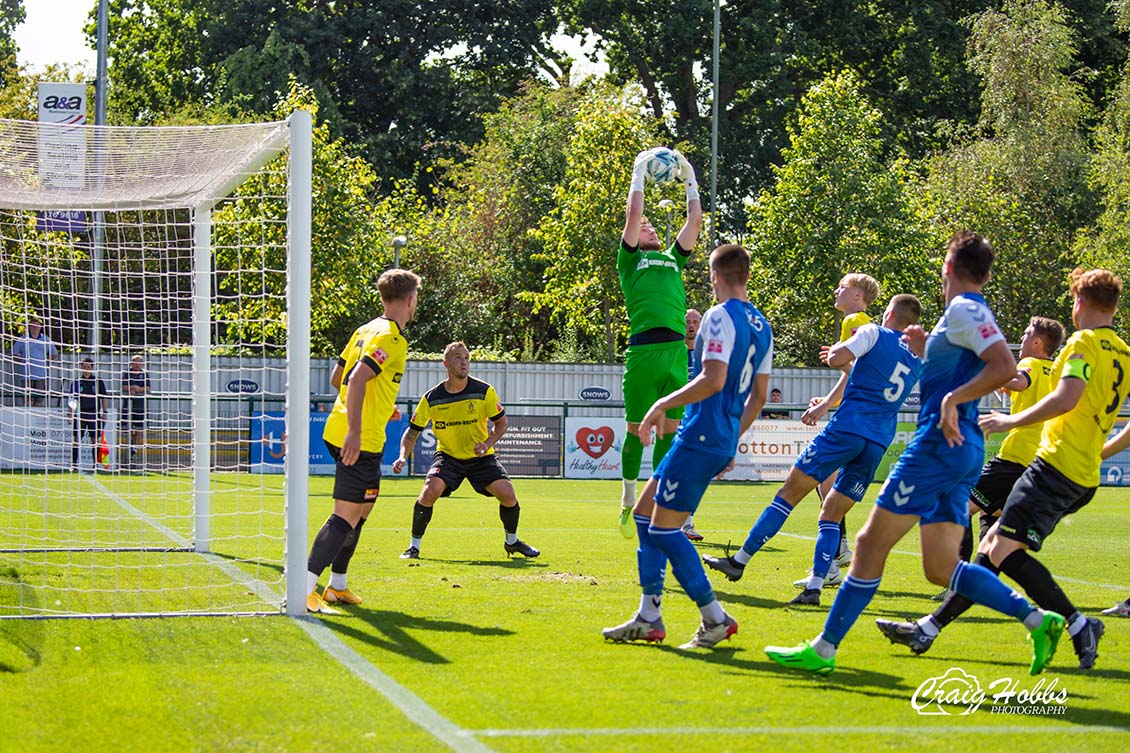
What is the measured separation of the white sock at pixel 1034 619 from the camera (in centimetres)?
638

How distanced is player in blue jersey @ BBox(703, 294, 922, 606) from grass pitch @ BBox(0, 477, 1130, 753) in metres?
0.38

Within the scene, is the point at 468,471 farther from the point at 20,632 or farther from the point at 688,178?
the point at 20,632

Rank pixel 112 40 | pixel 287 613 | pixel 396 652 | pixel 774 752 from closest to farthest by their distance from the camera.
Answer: pixel 774 752 < pixel 396 652 < pixel 287 613 < pixel 112 40

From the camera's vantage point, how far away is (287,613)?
26.5 ft

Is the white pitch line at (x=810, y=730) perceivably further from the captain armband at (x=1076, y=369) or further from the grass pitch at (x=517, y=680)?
the captain armband at (x=1076, y=369)

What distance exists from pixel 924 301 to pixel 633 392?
2871cm

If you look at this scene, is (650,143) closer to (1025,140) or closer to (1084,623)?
(1025,140)

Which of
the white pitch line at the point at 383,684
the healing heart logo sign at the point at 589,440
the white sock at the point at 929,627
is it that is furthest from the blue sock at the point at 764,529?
the healing heart logo sign at the point at 589,440

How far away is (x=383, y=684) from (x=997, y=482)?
16.1 ft

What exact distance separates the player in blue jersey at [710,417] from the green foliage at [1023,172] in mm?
34040

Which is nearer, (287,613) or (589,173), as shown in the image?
(287,613)

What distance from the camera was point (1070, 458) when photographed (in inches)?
293

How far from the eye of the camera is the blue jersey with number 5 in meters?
6.81

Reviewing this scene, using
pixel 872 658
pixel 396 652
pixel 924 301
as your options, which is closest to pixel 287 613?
pixel 396 652
